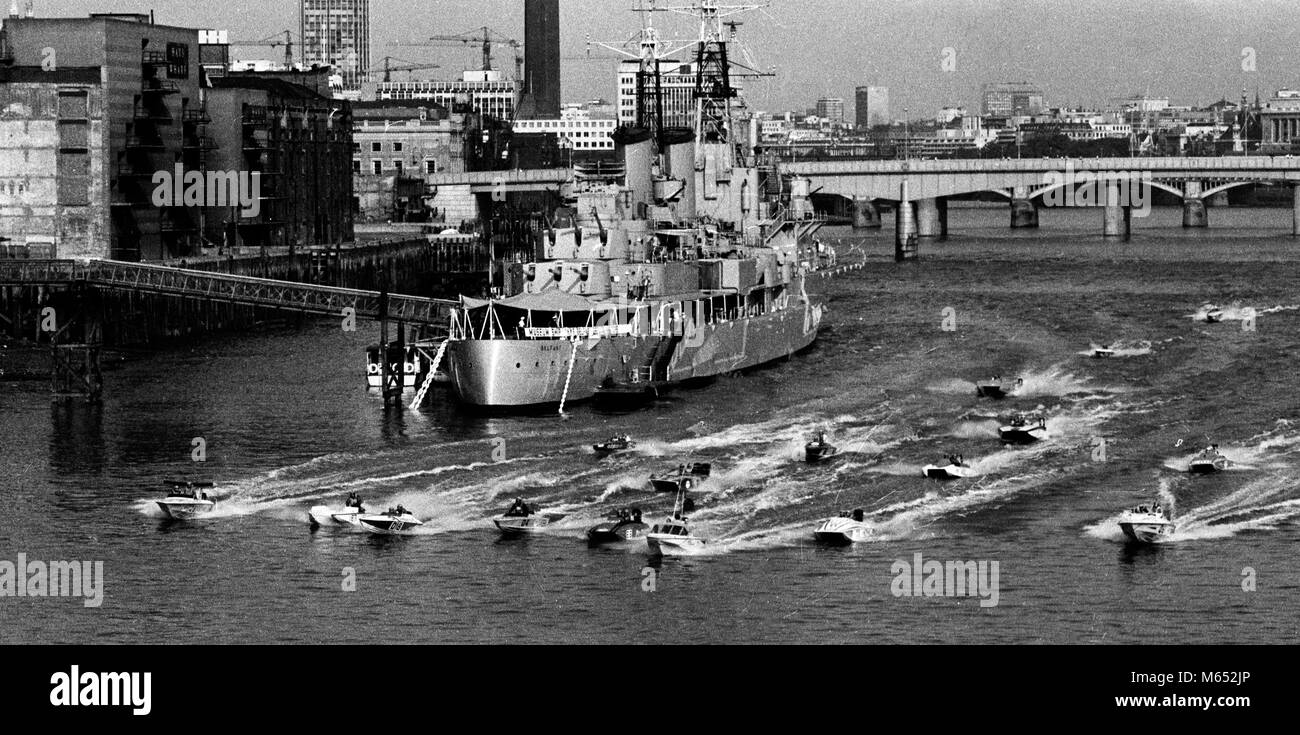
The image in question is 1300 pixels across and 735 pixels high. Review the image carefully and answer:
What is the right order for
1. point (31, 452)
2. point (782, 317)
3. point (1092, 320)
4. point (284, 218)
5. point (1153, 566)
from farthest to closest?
point (284, 218) → point (1092, 320) → point (782, 317) → point (31, 452) → point (1153, 566)

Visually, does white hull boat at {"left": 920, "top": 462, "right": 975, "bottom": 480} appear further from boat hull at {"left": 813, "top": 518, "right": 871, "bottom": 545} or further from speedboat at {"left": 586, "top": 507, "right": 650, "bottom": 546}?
speedboat at {"left": 586, "top": 507, "right": 650, "bottom": 546}

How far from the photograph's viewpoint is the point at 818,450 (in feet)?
171

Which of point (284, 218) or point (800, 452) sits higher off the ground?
point (284, 218)

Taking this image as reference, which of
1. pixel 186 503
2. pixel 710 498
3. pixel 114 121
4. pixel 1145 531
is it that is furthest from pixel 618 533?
pixel 114 121

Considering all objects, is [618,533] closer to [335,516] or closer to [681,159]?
[335,516]

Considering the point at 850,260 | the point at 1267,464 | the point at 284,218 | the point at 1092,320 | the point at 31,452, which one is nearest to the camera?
the point at 1267,464

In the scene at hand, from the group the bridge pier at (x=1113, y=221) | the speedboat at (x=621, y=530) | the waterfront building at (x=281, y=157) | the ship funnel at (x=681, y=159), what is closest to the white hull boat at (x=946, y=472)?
the speedboat at (x=621, y=530)

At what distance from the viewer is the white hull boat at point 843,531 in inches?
1624

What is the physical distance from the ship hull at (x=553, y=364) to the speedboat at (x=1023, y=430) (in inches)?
572
